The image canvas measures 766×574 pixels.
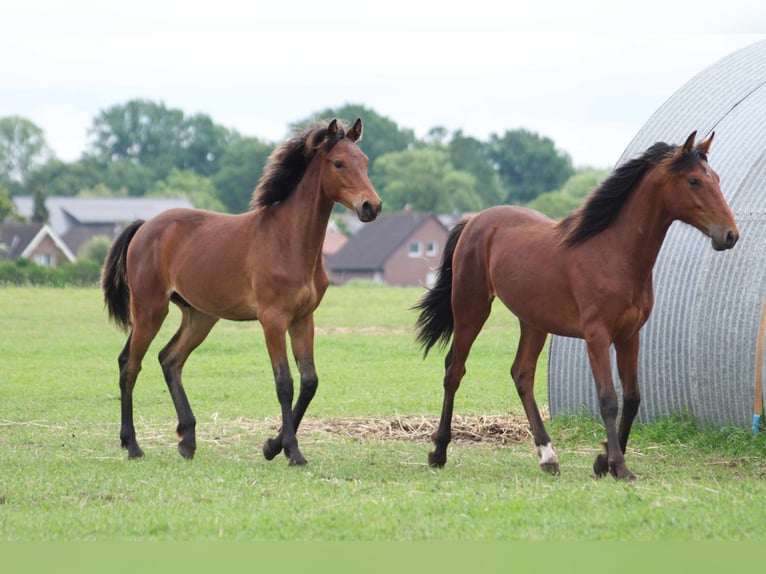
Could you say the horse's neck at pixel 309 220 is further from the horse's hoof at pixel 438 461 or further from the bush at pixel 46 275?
the bush at pixel 46 275

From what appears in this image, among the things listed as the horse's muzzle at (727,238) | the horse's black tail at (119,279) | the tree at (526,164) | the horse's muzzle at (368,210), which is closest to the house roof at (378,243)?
the tree at (526,164)

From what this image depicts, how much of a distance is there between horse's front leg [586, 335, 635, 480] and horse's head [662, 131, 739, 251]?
3.64ft

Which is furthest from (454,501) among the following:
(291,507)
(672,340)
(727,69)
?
(727,69)

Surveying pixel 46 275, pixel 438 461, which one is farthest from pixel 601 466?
pixel 46 275

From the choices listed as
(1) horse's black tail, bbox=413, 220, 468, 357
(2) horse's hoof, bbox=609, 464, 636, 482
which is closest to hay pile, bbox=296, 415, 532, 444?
(1) horse's black tail, bbox=413, 220, 468, 357

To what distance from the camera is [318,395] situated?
49.4 ft

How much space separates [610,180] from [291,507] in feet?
12.0

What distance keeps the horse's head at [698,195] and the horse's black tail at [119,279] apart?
17.3 ft

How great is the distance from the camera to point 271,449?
31.7 feet

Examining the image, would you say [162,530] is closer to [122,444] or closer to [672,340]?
[122,444]

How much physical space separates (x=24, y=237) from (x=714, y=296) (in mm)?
69655

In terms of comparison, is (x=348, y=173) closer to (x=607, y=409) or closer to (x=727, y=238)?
(x=607, y=409)

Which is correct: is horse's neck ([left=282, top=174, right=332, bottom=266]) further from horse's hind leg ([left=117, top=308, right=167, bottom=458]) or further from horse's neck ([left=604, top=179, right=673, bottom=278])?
horse's neck ([left=604, top=179, right=673, bottom=278])

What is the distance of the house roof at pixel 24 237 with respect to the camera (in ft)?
241
